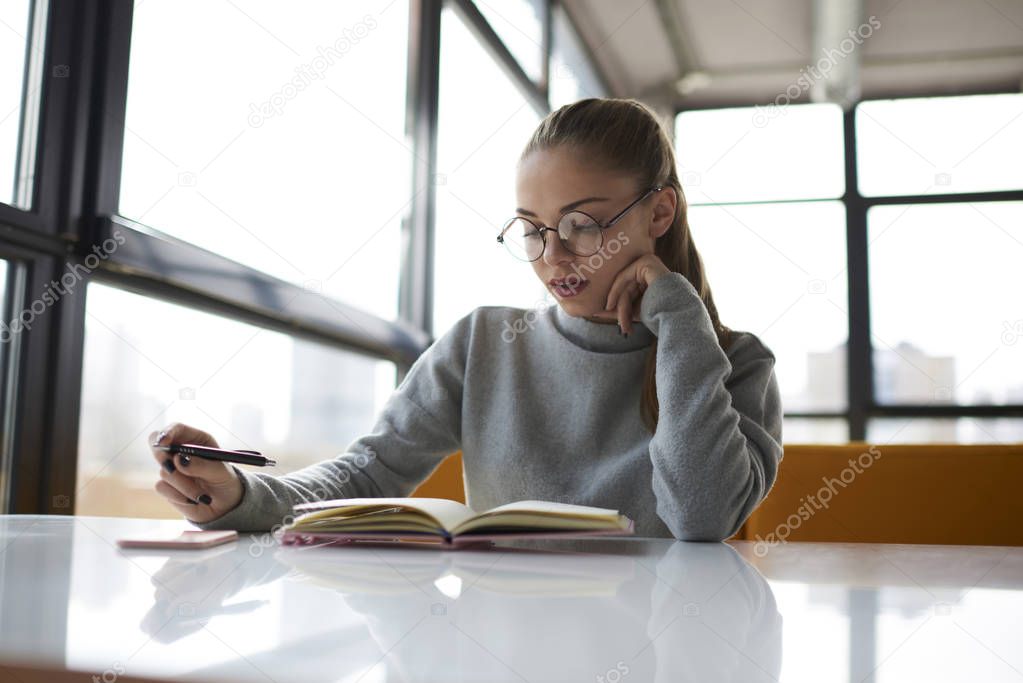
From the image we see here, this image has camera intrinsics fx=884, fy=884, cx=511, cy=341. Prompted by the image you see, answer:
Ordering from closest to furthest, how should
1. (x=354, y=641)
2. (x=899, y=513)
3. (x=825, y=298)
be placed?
(x=354, y=641) → (x=899, y=513) → (x=825, y=298)

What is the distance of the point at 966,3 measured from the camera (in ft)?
14.3

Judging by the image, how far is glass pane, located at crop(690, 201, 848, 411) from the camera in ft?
16.5

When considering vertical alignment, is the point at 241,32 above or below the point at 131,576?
above

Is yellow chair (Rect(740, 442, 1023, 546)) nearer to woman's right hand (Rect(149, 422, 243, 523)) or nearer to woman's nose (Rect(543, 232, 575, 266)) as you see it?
woman's nose (Rect(543, 232, 575, 266))

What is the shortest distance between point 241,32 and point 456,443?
1.10 metres

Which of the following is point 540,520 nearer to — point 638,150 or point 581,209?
point 581,209

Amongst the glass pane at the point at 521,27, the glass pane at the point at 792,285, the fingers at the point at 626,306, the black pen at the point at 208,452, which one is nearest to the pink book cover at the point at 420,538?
the black pen at the point at 208,452

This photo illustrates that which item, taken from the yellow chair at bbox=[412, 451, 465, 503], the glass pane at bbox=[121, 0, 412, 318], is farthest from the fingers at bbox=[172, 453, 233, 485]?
the yellow chair at bbox=[412, 451, 465, 503]

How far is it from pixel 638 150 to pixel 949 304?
4.27 meters

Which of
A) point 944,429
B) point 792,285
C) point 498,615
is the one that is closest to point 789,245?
point 792,285

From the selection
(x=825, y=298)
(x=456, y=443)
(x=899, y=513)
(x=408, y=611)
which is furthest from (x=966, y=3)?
(x=408, y=611)

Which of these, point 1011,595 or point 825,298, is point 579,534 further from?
point 825,298

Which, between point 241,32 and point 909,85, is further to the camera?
point 909,85

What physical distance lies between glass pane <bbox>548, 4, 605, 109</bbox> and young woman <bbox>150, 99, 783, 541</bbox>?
9.53 ft
